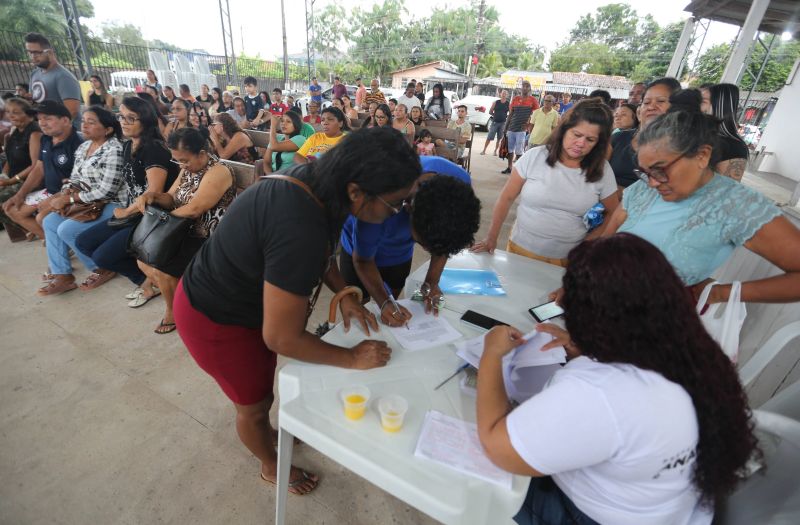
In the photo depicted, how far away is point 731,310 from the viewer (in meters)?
1.25

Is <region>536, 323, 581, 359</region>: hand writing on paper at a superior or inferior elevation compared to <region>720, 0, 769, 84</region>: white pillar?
inferior

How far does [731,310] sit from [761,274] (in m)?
1.10

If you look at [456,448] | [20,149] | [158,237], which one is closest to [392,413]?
[456,448]

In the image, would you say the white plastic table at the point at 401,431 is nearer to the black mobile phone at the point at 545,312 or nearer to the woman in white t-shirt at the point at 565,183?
the black mobile phone at the point at 545,312

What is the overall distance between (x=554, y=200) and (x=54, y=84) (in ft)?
18.1

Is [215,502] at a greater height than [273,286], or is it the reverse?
[273,286]

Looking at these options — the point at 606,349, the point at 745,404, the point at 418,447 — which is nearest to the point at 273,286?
the point at 418,447

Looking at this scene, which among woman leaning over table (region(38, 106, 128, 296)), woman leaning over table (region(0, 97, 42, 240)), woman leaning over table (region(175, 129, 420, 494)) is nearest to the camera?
woman leaning over table (region(175, 129, 420, 494))

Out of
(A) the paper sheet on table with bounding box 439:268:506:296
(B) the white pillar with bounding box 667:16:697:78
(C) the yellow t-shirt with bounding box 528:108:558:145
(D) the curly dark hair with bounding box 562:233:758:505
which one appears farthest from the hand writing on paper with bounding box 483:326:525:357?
(B) the white pillar with bounding box 667:16:697:78

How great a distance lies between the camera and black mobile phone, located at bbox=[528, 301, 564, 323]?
152 cm

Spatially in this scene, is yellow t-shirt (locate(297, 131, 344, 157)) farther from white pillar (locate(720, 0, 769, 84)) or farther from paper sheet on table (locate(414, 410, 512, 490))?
white pillar (locate(720, 0, 769, 84))

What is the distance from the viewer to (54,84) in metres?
4.13

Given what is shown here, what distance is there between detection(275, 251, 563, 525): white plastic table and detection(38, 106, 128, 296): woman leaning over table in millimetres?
2704

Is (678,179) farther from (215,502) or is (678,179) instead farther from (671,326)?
(215,502)
